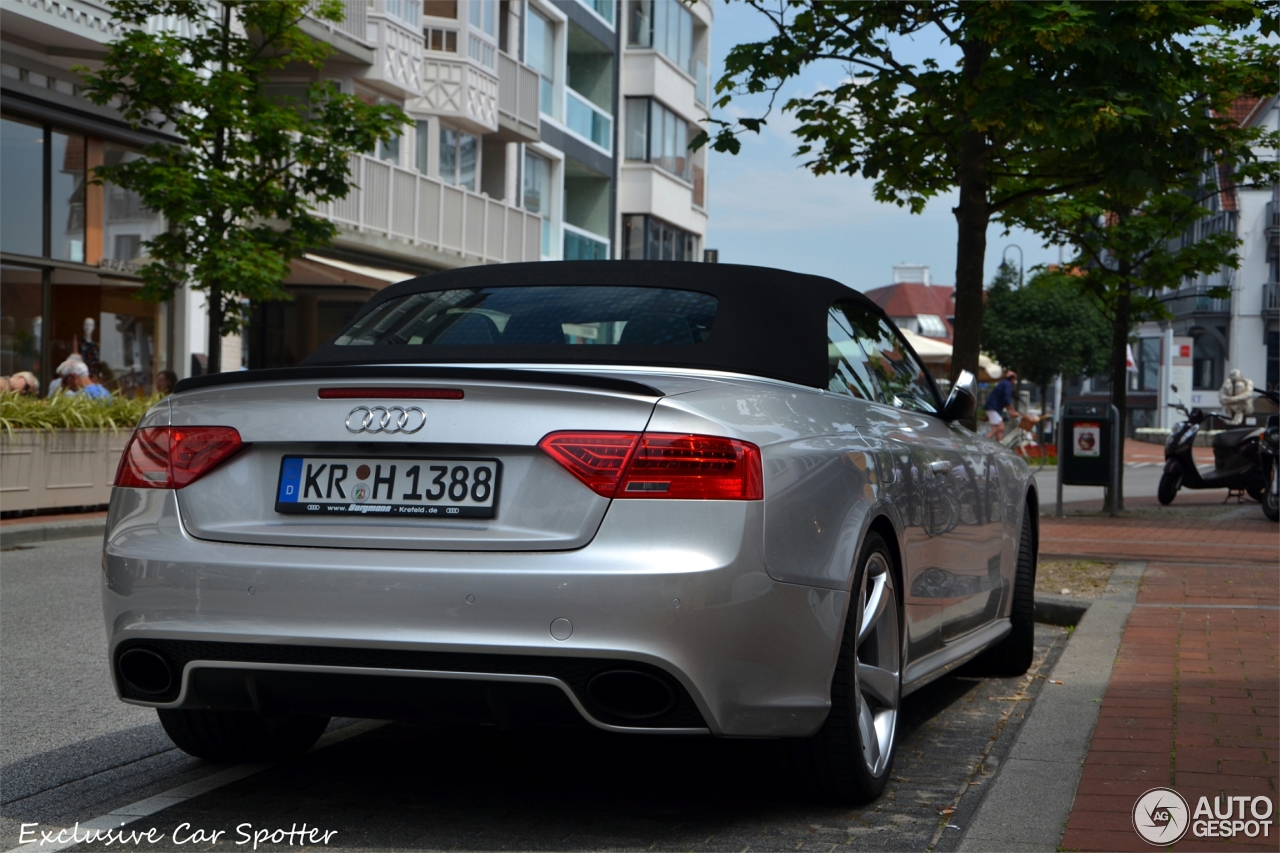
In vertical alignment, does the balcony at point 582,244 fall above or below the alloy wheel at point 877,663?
above

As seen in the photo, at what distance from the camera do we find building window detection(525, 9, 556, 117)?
123ft

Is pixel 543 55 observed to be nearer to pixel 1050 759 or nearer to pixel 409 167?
pixel 409 167

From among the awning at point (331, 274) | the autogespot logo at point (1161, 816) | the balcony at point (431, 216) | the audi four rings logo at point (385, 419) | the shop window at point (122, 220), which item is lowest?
the autogespot logo at point (1161, 816)

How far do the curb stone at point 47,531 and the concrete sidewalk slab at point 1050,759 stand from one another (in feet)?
30.5

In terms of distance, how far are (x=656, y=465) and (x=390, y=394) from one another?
703mm

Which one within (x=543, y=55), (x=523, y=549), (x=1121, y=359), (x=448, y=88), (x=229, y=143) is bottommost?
(x=523, y=549)

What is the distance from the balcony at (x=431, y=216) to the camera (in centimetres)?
2712

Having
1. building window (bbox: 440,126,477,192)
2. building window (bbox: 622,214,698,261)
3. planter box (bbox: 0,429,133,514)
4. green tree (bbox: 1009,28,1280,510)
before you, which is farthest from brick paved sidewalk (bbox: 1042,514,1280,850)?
building window (bbox: 622,214,698,261)

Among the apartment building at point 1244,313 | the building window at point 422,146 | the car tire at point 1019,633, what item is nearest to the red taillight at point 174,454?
the car tire at point 1019,633

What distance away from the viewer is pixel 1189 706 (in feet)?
19.0

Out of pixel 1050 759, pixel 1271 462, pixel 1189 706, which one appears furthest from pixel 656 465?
pixel 1271 462

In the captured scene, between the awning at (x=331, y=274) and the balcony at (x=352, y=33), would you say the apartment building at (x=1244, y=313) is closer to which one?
the balcony at (x=352, y=33)

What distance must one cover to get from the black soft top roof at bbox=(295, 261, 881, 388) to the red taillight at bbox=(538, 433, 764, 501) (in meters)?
0.66

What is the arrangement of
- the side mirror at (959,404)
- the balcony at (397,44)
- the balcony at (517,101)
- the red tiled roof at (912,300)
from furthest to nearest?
the red tiled roof at (912,300) → the balcony at (517,101) → the balcony at (397,44) → the side mirror at (959,404)
